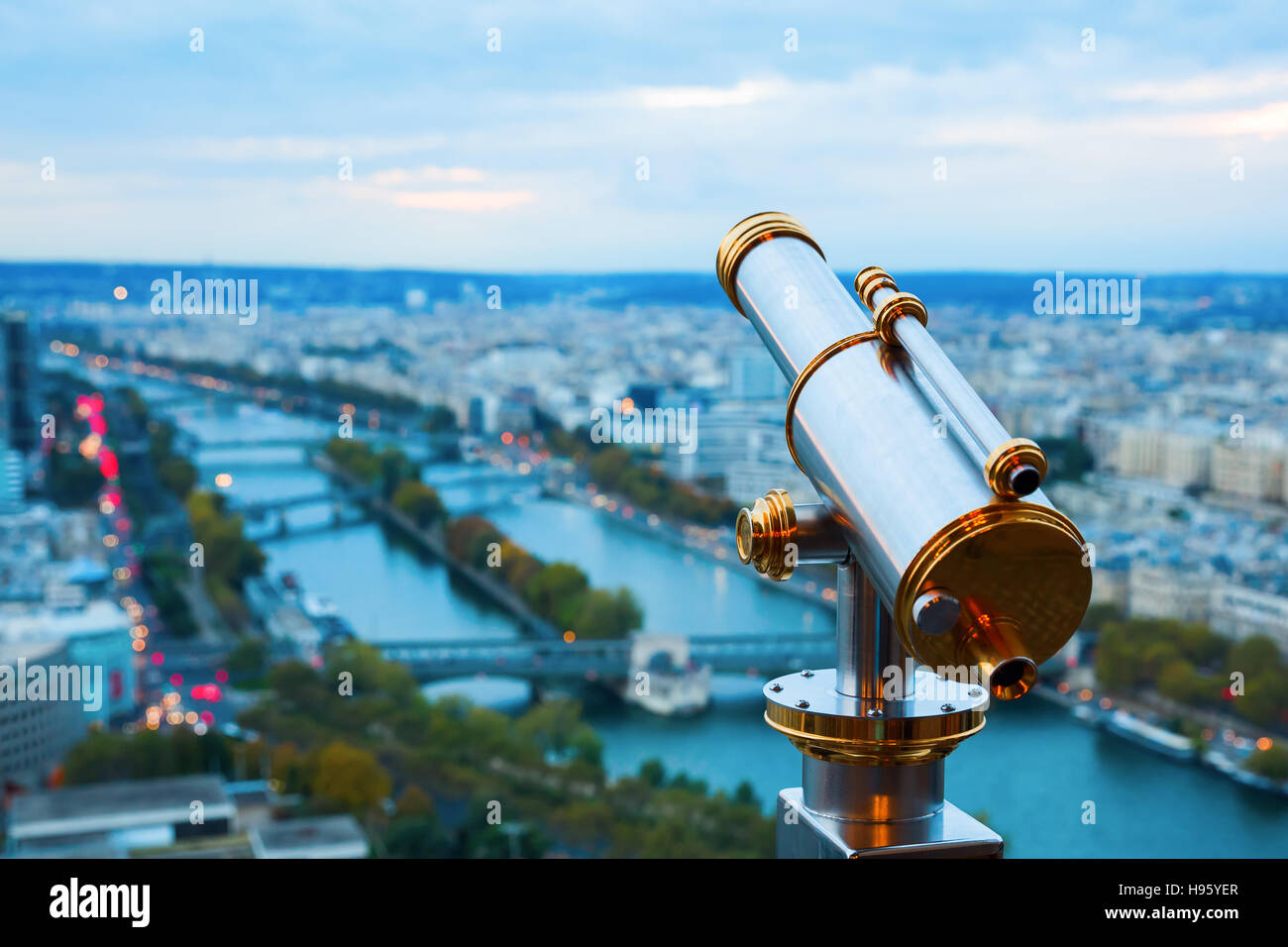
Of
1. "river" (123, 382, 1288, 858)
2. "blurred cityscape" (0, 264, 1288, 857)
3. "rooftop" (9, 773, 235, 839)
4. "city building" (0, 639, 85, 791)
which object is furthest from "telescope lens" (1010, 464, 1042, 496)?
"city building" (0, 639, 85, 791)

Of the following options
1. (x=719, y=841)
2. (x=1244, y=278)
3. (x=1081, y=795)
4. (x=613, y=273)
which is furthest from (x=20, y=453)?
(x=1244, y=278)

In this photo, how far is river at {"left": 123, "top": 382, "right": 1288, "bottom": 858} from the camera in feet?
23.7

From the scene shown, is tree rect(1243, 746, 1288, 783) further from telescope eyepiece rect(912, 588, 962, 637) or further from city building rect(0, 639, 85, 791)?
telescope eyepiece rect(912, 588, 962, 637)

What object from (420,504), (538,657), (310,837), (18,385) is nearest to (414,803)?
(310,837)

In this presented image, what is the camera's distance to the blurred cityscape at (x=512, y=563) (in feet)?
24.7

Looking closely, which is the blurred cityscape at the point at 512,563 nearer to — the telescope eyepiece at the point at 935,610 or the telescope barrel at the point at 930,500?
the telescope barrel at the point at 930,500

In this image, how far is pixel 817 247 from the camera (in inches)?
26.0

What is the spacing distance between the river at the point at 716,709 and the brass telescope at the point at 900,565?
4640 millimetres

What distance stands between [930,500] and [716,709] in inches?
342

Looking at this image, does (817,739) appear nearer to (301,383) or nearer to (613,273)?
(613,273)

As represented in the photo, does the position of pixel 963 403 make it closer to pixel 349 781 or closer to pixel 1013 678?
pixel 1013 678

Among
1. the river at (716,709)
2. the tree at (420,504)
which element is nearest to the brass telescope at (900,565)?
the river at (716,709)

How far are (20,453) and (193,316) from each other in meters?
2.87

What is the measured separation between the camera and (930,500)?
460mm
